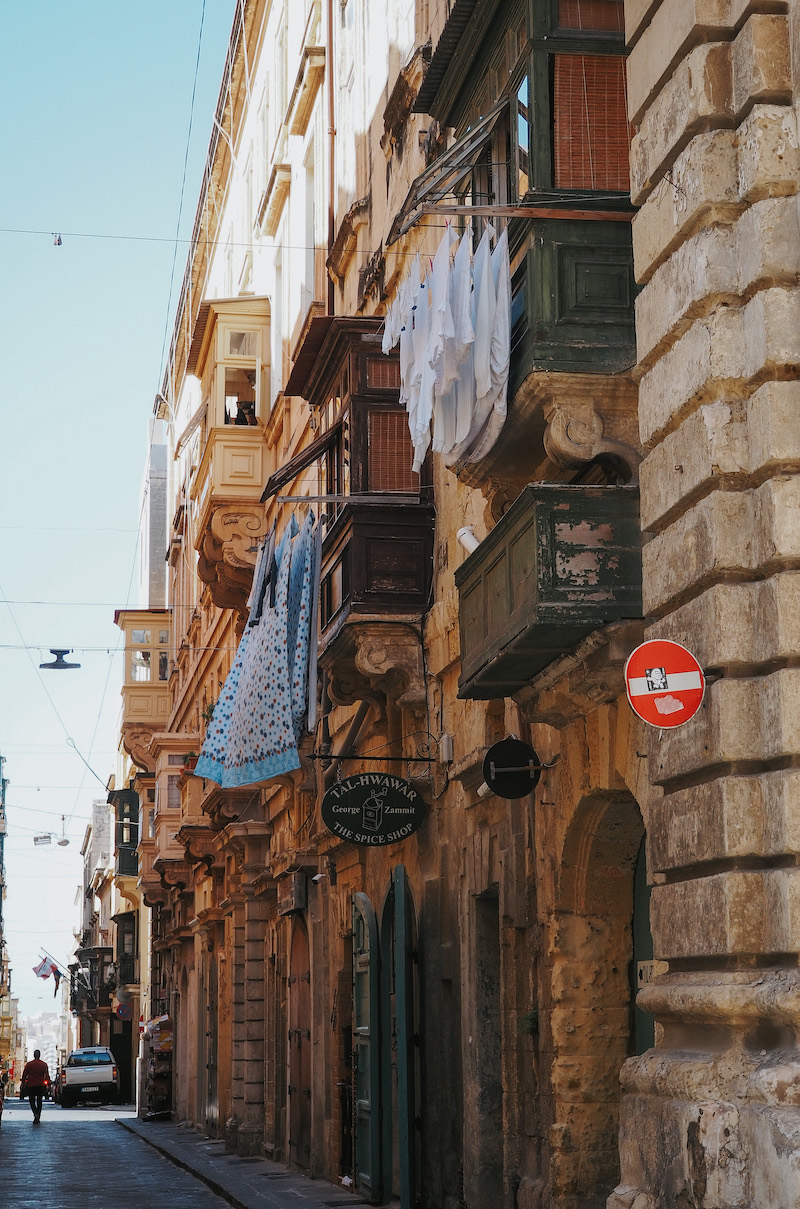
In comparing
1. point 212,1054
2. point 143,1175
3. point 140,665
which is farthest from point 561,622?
point 140,665

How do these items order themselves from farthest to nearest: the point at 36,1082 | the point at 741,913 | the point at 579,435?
the point at 36,1082 < the point at 579,435 < the point at 741,913

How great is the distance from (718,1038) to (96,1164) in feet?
63.7

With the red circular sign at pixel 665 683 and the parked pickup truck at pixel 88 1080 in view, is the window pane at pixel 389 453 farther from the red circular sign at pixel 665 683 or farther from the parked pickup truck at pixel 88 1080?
the parked pickup truck at pixel 88 1080

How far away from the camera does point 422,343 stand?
470 inches

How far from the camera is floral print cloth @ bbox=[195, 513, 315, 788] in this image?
17828 millimetres

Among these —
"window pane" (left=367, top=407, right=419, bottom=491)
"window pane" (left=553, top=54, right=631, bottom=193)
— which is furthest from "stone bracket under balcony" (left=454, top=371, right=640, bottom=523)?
"window pane" (left=367, top=407, right=419, bottom=491)

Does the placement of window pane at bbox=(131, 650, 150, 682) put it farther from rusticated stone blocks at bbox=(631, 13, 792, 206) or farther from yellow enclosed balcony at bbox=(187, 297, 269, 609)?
rusticated stone blocks at bbox=(631, 13, 792, 206)

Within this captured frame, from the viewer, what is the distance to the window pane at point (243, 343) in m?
27.2

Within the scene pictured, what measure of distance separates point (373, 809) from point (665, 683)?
8.04 meters

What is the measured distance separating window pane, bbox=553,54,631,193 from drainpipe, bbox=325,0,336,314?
36.6 ft

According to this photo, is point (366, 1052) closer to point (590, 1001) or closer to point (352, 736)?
point (352, 736)

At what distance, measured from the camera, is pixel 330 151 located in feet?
74.4

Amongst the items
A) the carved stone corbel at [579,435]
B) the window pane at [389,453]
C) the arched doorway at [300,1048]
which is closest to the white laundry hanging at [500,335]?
the carved stone corbel at [579,435]

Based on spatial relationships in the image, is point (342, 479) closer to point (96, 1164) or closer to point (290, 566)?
point (290, 566)
